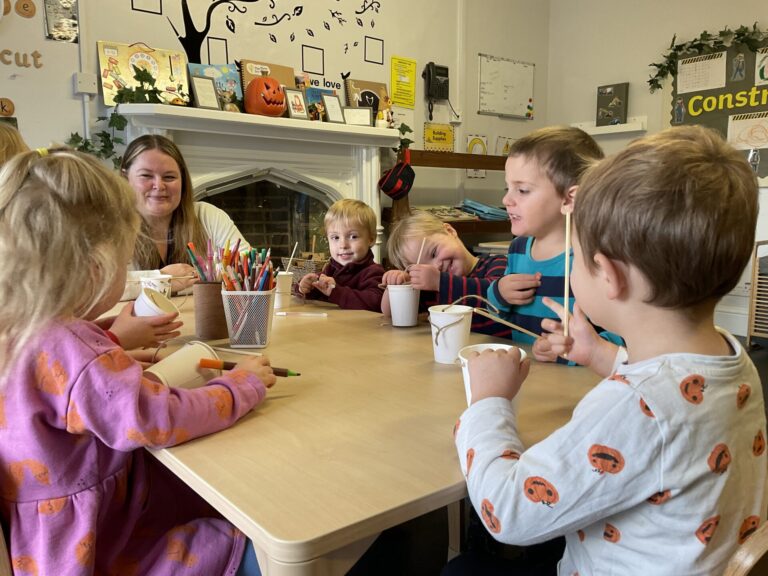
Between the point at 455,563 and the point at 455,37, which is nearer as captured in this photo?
the point at 455,563

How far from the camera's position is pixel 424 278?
150cm

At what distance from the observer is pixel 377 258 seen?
4.12 m

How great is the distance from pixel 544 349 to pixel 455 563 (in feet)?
1.34

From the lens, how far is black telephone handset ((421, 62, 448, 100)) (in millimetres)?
4340

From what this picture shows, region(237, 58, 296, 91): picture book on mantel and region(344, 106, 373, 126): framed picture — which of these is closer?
region(237, 58, 296, 91): picture book on mantel

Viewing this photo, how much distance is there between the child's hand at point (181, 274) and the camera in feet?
6.17

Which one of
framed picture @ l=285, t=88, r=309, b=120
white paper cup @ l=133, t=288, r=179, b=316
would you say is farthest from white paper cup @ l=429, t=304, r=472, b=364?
framed picture @ l=285, t=88, r=309, b=120

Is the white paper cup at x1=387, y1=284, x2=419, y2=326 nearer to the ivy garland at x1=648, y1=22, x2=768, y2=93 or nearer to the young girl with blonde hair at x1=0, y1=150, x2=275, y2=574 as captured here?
the young girl with blonde hair at x1=0, y1=150, x2=275, y2=574

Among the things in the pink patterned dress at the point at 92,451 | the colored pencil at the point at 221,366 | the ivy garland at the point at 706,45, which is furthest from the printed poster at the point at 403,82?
the pink patterned dress at the point at 92,451

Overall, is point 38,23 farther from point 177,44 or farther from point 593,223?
point 593,223

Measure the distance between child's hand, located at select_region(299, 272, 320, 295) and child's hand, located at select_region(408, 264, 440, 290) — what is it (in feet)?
1.50

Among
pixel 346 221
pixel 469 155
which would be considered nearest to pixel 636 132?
pixel 469 155

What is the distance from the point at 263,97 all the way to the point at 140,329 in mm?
2503

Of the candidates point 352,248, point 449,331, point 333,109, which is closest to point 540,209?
point 449,331
